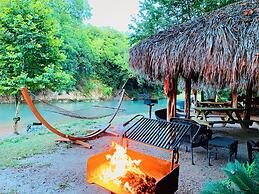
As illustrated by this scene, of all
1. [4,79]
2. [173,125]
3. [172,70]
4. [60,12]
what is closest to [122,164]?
[173,125]

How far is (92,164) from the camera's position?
174 cm

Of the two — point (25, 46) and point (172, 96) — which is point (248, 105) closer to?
point (172, 96)

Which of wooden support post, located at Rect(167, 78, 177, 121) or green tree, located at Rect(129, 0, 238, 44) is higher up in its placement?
green tree, located at Rect(129, 0, 238, 44)

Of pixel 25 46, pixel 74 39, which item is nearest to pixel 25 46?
pixel 25 46

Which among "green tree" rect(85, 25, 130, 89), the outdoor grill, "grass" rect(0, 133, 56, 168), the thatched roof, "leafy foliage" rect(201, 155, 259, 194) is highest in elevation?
"green tree" rect(85, 25, 130, 89)

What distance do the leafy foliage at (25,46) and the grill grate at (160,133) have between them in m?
3.58

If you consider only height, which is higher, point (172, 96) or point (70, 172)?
point (172, 96)

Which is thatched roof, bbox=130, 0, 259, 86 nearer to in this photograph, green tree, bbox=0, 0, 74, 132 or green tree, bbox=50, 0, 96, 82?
green tree, bbox=0, 0, 74, 132

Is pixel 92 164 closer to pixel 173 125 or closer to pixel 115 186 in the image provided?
pixel 115 186

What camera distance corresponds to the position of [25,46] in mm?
4668

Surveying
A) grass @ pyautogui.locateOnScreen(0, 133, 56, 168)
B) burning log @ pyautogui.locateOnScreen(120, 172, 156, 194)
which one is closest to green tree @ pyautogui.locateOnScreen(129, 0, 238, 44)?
grass @ pyautogui.locateOnScreen(0, 133, 56, 168)

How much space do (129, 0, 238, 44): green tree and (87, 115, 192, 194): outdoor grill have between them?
19.6ft

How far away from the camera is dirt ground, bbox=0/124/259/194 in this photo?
2027 mm

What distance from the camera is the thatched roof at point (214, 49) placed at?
2.40m
